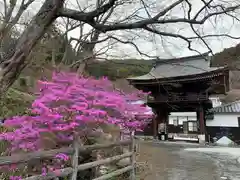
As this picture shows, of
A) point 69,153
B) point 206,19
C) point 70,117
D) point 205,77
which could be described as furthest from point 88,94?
point 205,77

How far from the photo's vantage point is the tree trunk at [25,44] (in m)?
3.58

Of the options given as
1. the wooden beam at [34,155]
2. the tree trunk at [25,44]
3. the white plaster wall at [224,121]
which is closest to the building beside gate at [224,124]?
the white plaster wall at [224,121]

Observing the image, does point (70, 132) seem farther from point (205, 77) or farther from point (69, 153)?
point (205, 77)

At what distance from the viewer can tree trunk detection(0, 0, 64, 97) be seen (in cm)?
358

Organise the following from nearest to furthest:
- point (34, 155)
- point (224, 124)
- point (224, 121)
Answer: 1. point (34, 155)
2. point (224, 124)
3. point (224, 121)

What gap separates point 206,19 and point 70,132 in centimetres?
276

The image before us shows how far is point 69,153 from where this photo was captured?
327cm

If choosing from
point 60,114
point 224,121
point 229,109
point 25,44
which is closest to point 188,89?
point 224,121

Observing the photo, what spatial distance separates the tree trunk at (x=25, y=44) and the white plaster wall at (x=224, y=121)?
1900cm

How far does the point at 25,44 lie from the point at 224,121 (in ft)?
64.1

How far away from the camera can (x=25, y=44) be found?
366 centimetres

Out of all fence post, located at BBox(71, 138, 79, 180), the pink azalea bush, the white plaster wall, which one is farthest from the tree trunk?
the white plaster wall

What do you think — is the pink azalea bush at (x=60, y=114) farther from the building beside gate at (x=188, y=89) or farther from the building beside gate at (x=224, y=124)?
the building beside gate at (x=224, y=124)

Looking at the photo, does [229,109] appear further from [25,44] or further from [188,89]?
[25,44]
